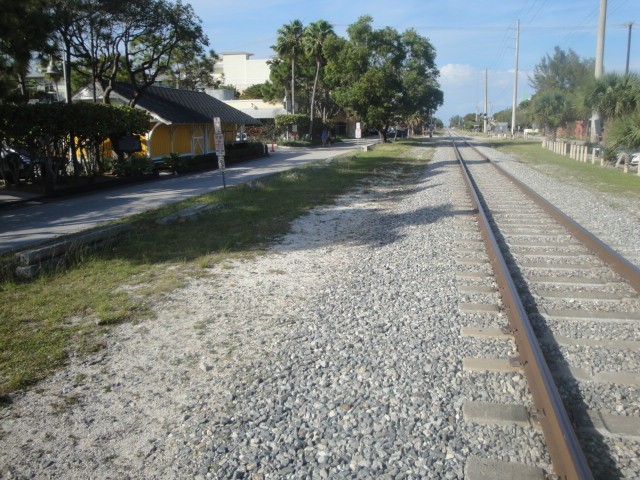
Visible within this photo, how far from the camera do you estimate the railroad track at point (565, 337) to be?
11.5 feet

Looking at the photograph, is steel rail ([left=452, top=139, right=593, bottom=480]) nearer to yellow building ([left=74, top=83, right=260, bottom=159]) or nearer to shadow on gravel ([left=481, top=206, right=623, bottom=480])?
shadow on gravel ([left=481, top=206, right=623, bottom=480])

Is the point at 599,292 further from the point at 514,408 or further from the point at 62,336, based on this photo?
the point at 62,336

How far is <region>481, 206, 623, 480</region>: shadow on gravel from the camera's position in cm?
336

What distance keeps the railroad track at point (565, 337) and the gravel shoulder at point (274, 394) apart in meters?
0.20

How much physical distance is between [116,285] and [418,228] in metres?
5.95

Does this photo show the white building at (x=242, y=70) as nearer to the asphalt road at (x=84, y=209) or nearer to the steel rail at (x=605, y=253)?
the asphalt road at (x=84, y=209)

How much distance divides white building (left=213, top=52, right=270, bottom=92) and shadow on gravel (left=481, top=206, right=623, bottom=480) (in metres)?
107

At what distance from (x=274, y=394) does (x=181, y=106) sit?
31.0 m

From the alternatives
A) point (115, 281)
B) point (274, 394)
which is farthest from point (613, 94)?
point (274, 394)

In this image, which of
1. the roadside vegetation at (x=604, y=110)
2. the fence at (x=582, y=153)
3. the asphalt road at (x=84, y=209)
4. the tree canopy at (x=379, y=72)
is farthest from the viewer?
the tree canopy at (x=379, y=72)

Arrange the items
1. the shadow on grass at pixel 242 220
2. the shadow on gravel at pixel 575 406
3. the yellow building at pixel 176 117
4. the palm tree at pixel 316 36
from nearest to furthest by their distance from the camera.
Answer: the shadow on gravel at pixel 575 406, the shadow on grass at pixel 242 220, the yellow building at pixel 176 117, the palm tree at pixel 316 36

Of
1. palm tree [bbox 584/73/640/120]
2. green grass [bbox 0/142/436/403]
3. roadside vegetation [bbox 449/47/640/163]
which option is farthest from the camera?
palm tree [bbox 584/73/640/120]

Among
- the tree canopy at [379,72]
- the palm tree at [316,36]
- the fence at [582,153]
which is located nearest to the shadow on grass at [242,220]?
the fence at [582,153]

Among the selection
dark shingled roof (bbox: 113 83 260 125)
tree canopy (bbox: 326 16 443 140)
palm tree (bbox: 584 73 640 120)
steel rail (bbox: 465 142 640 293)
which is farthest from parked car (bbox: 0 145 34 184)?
tree canopy (bbox: 326 16 443 140)
